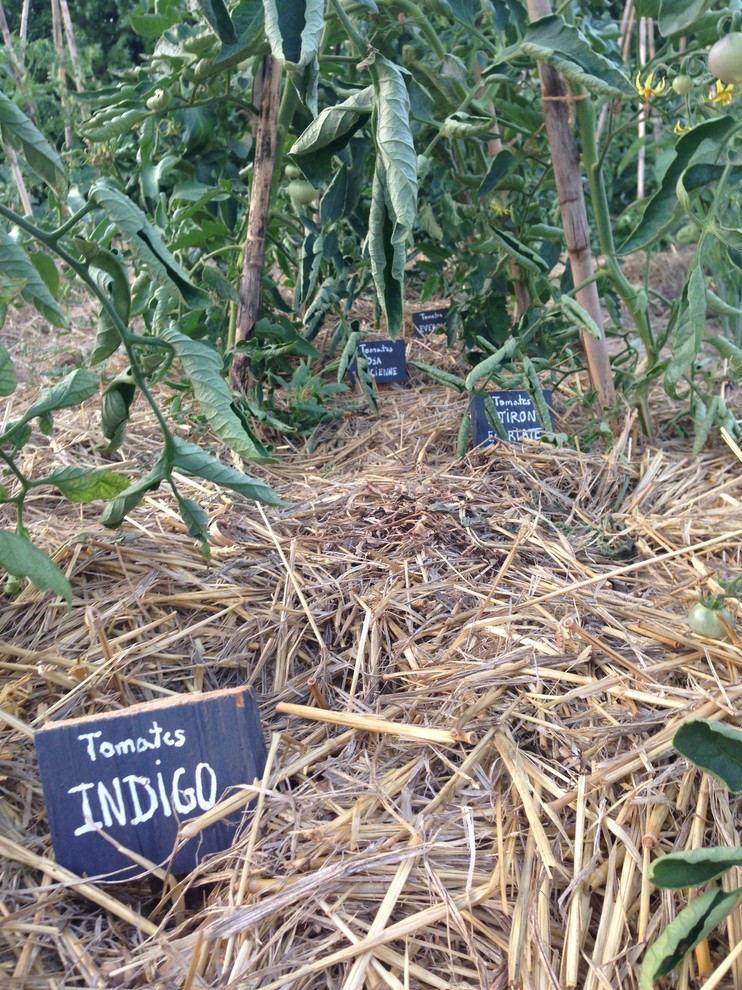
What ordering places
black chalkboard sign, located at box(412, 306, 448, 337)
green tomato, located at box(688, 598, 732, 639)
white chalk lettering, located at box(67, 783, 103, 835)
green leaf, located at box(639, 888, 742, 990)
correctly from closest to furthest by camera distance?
green leaf, located at box(639, 888, 742, 990)
white chalk lettering, located at box(67, 783, 103, 835)
green tomato, located at box(688, 598, 732, 639)
black chalkboard sign, located at box(412, 306, 448, 337)

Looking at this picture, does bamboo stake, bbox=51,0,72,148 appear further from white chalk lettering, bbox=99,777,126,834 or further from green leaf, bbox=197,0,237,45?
white chalk lettering, bbox=99,777,126,834

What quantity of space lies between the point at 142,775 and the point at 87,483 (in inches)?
13.5

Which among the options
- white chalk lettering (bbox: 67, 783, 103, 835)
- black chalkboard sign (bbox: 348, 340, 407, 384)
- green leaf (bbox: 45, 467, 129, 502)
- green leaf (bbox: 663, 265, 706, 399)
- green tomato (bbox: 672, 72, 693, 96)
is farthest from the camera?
black chalkboard sign (bbox: 348, 340, 407, 384)

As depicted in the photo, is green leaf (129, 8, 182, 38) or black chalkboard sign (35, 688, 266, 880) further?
green leaf (129, 8, 182, 38)

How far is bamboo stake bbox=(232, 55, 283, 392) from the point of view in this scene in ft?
4.22

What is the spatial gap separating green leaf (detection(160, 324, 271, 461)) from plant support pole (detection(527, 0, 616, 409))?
651 mm

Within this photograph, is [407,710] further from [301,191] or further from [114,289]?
[301,191]

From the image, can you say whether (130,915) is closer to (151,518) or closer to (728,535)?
(151,518)

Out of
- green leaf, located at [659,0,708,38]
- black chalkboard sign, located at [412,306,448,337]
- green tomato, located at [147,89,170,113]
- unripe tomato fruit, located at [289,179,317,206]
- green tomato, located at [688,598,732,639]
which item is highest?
green tomato, located at [147,89,170,113]

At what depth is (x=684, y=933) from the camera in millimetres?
580

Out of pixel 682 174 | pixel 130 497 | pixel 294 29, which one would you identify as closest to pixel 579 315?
pixel 682 174

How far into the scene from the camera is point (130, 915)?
0.68 metres

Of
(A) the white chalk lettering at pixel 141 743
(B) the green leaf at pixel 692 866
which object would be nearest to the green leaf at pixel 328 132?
(A) the white chalk lettering at pixel 141 743

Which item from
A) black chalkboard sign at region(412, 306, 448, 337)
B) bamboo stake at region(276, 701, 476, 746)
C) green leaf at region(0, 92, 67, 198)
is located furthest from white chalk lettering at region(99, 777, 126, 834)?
black chalkboard sign at region(412, 306, 448, 337)
